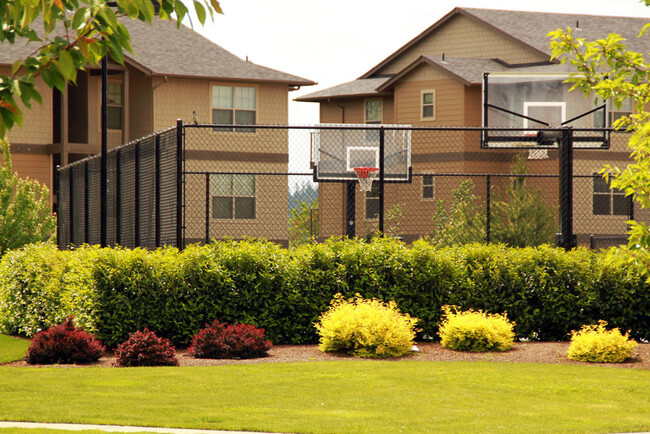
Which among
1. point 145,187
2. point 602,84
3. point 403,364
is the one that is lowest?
point 403,364

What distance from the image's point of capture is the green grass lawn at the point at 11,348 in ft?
38.0

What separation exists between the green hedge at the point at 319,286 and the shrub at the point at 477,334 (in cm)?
98

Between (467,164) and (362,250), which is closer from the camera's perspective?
(362,250)

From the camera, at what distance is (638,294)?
1277 centimetres

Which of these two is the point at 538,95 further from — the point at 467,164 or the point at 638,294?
the point at 467,164

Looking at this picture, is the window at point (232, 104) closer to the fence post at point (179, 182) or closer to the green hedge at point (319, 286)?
→ the fence post at point (179, 182)

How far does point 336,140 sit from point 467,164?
10697 millimetres

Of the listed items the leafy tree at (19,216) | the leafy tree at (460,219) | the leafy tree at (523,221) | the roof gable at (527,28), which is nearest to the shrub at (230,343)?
the leafy tree at (19,216)

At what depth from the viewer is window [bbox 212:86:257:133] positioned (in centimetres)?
3192

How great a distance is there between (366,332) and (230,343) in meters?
1.70

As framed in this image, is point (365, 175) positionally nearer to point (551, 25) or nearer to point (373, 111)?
point (373, 111)

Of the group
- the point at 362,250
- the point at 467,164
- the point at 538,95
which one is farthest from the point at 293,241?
the point at 362,250

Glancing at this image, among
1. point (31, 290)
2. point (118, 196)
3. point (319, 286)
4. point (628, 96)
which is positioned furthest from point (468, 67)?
point (628, 96)

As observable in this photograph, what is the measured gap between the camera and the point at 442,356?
11.1 metres
